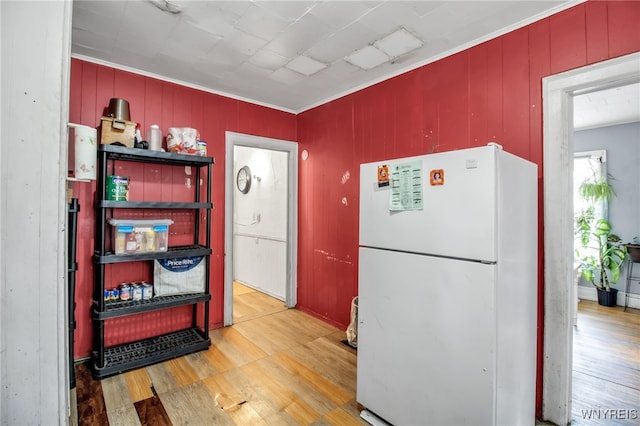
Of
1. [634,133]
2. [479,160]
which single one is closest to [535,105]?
[479,160]

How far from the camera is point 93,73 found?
8.35 ft

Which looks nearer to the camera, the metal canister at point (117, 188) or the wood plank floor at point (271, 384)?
the wood plank floor at point (271, 384)

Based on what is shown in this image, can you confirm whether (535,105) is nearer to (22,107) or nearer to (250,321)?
(22,107)

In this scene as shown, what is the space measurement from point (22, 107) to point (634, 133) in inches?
241

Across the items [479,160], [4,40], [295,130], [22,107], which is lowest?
[479,160]

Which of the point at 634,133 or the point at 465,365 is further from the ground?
the point at 634,133

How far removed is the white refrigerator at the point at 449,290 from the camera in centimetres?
139

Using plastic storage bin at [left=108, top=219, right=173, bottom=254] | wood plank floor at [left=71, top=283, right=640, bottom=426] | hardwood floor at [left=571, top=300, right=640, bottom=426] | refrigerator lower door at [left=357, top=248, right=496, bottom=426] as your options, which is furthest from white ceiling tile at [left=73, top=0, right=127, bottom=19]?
hardwood floor at [left=571, top=300, right=640, bottom=426]

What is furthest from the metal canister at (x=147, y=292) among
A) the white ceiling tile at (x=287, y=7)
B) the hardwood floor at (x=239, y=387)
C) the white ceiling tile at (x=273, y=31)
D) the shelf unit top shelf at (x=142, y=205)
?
the white ceiling tile at (x=287, y=7)

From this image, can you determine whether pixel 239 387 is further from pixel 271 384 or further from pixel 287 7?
pixel 287 7

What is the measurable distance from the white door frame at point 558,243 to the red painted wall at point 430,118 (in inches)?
1.8

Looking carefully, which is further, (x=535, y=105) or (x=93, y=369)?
(x=93, y=369)

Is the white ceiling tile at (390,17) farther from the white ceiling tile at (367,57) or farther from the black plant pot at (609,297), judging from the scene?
Answer: the black plant pot at (609,297)

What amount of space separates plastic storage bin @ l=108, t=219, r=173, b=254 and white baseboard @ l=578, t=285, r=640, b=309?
553 centimetres
